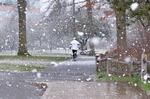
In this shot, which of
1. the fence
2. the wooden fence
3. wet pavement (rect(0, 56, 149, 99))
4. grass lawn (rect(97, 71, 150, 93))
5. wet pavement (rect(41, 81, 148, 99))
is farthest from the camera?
the fence

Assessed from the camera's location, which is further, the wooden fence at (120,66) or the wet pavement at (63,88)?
the wooden fence at (120,66)

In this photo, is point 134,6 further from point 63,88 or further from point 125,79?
point 63,88

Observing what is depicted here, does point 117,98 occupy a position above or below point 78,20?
below

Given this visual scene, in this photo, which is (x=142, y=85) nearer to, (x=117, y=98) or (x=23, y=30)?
(x=117, y=98)

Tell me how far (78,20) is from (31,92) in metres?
A: 43.4

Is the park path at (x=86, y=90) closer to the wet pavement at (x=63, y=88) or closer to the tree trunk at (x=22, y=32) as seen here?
the wet pavement at (x=63, y=88)

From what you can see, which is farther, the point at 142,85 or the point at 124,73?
the point at 124,73

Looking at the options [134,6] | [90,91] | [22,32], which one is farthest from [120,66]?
[22,32]

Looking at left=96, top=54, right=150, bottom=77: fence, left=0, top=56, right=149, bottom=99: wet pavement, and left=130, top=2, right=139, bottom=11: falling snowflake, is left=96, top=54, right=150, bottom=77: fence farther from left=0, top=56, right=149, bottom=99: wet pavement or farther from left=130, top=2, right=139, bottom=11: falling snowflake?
left=130, top=2, right=139, bottom=11: falling snowflake

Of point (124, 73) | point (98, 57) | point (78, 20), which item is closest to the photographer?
point (124, 73)

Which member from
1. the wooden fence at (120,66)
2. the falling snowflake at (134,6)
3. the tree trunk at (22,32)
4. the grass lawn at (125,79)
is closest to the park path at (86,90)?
the grass lawn at (125,79)

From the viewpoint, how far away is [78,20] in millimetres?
56812

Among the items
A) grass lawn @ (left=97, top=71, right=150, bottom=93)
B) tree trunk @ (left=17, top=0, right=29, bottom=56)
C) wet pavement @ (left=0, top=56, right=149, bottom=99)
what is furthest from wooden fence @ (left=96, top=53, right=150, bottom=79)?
tree trunk @ (left=17, top=0, right=29, bottom=56)

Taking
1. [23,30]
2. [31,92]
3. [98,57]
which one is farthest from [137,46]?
[23,30]
